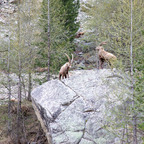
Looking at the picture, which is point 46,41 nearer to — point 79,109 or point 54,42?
point 54,42

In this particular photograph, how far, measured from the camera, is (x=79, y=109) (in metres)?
6.79

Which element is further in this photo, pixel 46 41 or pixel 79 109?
pixel 46 41

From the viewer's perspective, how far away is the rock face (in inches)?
252

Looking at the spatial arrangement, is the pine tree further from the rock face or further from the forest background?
the rock face

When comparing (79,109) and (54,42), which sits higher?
(54,42)

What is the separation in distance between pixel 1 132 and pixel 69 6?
34.3 feet

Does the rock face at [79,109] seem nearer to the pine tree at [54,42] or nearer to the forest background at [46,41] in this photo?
the forest background at [46,41]

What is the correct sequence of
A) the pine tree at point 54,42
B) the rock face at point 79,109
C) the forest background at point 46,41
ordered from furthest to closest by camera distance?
1. the pine tree at point 54,42
2. the rock face at point 79,109
3. the forest background at point 46,41

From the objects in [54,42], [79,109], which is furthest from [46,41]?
[79,109]

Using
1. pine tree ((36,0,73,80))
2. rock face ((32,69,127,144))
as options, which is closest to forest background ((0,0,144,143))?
pine tree ((36,0,73,80))

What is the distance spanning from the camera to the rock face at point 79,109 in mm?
6410

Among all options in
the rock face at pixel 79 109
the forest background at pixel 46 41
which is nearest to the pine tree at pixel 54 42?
the forest background at pixel 46 41

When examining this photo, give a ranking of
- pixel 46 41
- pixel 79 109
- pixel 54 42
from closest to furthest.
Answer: pixel 79 109, pixel 46 41, pixel 54 42

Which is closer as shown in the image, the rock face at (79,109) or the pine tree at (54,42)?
the rock face at (79,109)
